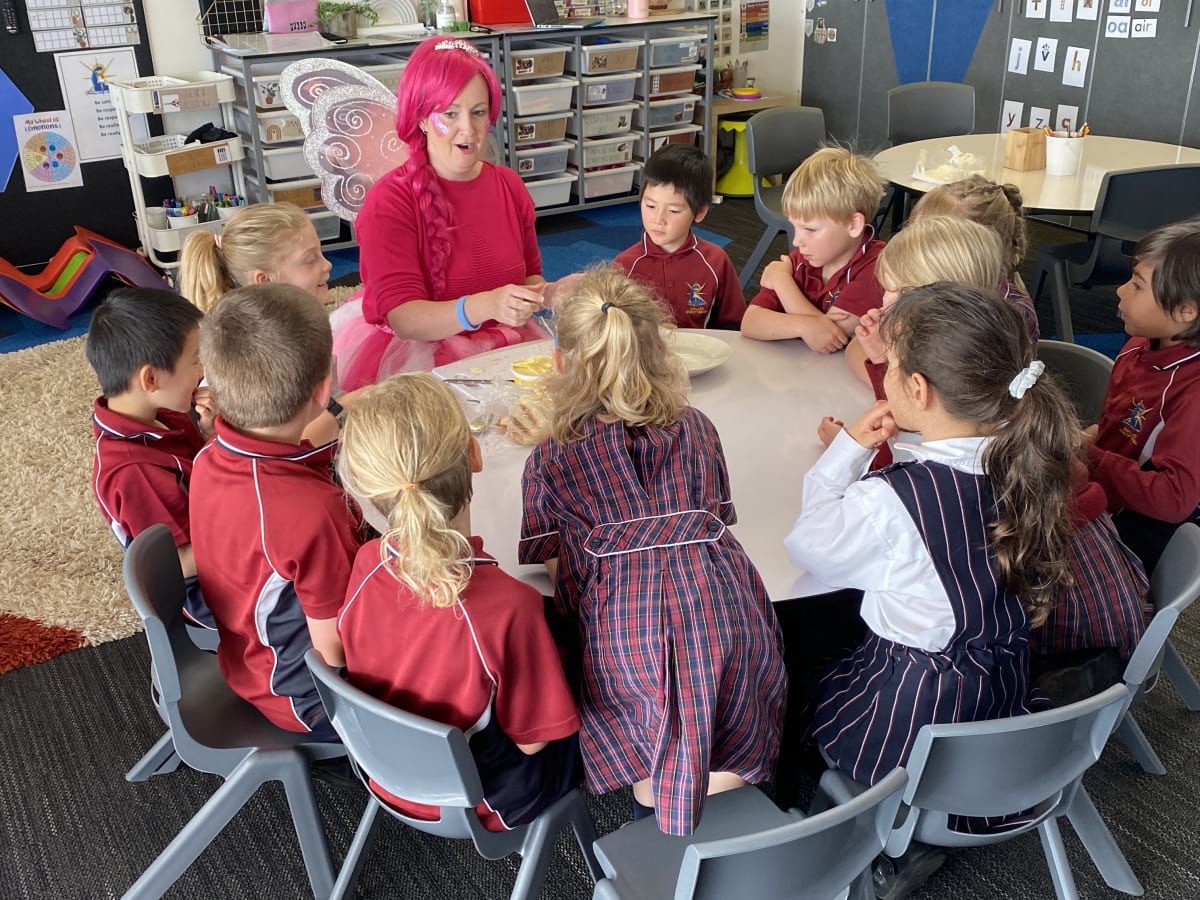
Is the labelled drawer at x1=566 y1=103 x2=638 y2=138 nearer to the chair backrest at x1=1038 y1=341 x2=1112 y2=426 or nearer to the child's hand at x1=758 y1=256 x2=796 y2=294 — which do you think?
the child's hand at x1=758 y1=256 x2=796 y2=294

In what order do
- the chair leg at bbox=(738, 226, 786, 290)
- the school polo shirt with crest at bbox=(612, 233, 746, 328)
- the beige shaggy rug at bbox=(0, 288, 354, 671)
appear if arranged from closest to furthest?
the beige shaggy rug at bbox=(0, 288, 354, 671), the school polo shirt with crest at bbox=(612, 233, 746, 328), the chair leg at bbox=(738, 226, 786, 290)

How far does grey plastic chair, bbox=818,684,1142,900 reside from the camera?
122 centimetres

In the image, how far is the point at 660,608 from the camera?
139cm

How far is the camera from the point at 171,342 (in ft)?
6.06

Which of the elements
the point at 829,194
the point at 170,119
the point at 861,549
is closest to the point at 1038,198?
the point at 829,194

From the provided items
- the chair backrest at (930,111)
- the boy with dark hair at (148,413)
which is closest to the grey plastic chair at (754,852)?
the boy with dark hair at (148,413)

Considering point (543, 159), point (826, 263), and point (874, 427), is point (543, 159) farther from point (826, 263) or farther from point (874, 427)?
point (874, 427)

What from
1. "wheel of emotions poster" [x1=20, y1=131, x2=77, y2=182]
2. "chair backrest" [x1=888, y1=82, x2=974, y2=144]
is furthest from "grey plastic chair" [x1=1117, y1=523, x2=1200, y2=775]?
"wheel of emotions poster" [x1=20, y1=131, x2=77, y2=182]

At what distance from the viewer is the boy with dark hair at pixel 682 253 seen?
8.59 feet

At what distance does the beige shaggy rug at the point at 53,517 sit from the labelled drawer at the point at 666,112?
3.11 metres

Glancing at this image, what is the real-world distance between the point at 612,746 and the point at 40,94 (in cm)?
446

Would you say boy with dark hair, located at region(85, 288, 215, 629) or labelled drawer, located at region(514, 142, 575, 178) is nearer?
boy with dark hair, located at region(85, 288, 215, 629)

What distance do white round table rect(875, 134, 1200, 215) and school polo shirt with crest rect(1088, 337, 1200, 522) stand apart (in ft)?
4.64

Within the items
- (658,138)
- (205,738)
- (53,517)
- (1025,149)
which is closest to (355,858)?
(205,738)
